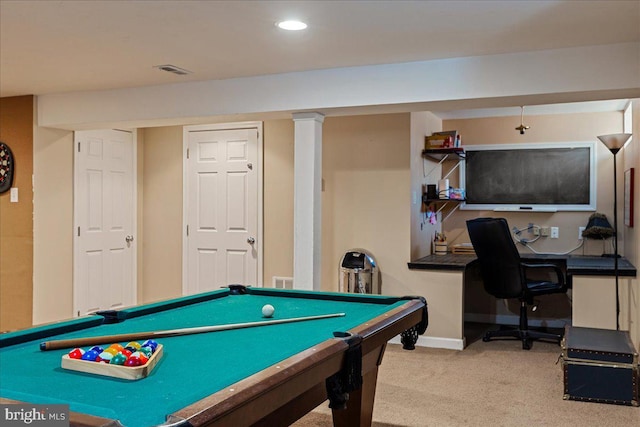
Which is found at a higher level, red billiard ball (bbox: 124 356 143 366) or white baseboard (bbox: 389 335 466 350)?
red billiard ball (bbox: 124 356 143 366)

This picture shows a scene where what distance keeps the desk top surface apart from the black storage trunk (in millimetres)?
704

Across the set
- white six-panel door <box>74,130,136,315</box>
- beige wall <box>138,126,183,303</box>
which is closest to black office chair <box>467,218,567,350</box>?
beige wall <box>138,126,183,303</box>

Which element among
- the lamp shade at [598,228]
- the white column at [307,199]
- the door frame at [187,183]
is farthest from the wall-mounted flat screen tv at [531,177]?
the white column at [307,199]

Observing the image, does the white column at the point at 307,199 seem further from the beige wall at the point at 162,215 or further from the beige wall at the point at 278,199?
the beige wall at the point at 162,215

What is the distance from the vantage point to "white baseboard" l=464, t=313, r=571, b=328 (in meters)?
5.93

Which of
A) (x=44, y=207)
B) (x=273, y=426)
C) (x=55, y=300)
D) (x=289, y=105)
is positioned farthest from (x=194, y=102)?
(x=273, y=426)

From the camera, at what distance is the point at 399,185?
527 cm

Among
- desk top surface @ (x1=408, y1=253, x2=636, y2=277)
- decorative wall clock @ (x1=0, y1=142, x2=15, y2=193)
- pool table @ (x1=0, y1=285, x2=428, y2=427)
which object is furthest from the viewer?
decorative wall clock @ (x1=0, y1=142, x2=15, y2=193)

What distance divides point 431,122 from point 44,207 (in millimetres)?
3783

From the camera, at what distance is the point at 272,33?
343cm

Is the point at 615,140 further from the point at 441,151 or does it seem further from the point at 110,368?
the point at 110,368

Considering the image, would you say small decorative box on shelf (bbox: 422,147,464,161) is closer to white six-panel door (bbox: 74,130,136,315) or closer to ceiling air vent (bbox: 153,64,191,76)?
ceiling air vent (bbox: 153,64,191,76)

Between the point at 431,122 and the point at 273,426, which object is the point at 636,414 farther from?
the point at 431,122

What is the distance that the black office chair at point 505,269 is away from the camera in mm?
5113
